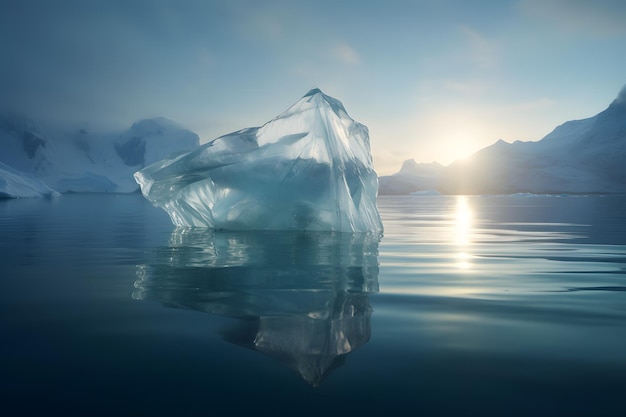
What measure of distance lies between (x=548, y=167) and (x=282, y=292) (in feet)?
512

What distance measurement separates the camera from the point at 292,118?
1180 cm

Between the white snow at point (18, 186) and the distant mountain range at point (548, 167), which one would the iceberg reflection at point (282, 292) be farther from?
the distant mountain range at point (548, 167)

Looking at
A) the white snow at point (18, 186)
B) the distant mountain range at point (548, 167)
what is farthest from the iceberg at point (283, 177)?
the distant mountain range at point (548, 167)

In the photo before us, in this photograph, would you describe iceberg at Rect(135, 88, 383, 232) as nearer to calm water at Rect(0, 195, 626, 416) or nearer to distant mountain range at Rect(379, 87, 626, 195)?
calm water at Rect(0, 195, 626, 416)

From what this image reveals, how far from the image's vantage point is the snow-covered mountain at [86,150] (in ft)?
299

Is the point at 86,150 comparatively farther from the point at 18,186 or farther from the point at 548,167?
the point at 548,167

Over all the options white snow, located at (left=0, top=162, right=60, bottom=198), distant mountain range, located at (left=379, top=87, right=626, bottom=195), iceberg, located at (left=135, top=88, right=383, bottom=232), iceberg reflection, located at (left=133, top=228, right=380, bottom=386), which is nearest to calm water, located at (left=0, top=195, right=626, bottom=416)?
iceberg reflection, located at (left=133, top=228, right=380, bottom=386)

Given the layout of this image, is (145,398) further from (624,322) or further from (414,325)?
(624,322)

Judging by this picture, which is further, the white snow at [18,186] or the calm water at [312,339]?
the white snow at [18,186]

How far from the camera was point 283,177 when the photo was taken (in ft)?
36.2

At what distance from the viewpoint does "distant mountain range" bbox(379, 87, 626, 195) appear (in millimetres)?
135250

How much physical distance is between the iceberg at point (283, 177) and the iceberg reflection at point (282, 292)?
3.01 m

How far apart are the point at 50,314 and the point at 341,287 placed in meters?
2.32

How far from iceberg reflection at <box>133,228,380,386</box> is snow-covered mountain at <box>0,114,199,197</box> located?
85953 millimetres
